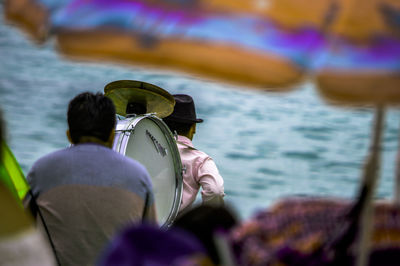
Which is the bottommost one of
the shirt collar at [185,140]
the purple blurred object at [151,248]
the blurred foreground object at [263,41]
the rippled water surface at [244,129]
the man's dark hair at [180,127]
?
the rippled water surface at [244,129]

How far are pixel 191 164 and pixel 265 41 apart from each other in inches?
92.2

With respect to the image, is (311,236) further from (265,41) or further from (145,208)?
(145,208)

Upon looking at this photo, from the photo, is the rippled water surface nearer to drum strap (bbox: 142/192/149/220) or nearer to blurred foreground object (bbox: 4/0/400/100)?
drum strap (bbox: 142/192/149/220)

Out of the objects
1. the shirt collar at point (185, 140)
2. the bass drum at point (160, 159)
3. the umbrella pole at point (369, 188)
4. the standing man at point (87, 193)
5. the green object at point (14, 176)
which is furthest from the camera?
the shirt collar at point (185, 140)

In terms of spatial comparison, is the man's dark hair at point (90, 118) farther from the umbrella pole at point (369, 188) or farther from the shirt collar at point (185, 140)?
the shirt collar at point (185, 140)

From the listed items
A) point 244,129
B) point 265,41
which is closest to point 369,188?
point 265,41

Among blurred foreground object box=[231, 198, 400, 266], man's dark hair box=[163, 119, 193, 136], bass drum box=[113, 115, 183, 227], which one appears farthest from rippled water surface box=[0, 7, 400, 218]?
blurred foreground object box=[231, 198, 400, 266]

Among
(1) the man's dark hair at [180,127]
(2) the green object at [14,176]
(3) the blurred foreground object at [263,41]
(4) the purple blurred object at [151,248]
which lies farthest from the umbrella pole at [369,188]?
(1) the man's dark hair at [180,127]

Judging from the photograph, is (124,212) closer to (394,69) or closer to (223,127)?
(394,69)

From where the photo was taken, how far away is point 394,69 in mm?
1941

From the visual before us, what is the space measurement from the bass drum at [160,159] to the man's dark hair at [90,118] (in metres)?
1.00

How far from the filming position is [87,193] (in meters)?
2.88

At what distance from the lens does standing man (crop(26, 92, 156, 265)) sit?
2875 mm

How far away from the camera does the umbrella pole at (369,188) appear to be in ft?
6.81
